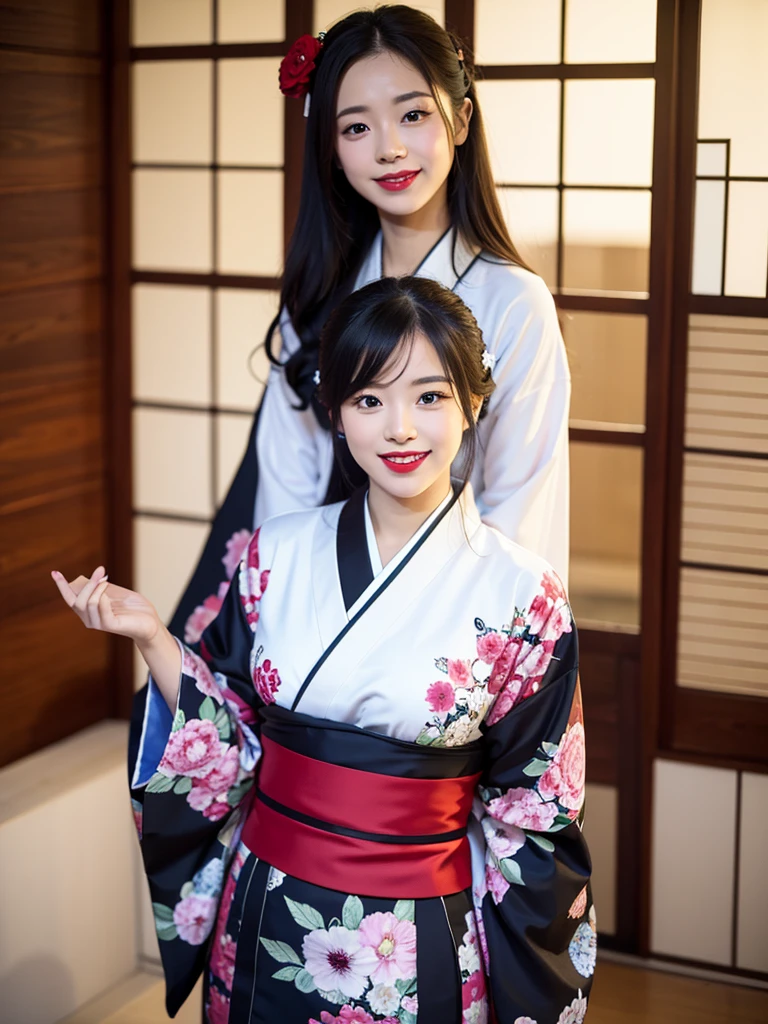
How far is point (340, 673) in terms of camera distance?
191 cm

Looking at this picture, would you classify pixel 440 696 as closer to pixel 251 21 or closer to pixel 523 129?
pixel 523 129

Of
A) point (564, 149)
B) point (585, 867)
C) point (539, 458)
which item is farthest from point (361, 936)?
point (564, 149)

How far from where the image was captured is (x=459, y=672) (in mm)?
1879

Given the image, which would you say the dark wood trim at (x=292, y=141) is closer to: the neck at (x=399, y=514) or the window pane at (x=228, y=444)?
the window pane at (x=228, y=444)

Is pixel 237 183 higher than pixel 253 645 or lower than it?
higher

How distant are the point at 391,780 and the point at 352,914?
21cm

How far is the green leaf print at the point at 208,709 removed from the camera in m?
2.00

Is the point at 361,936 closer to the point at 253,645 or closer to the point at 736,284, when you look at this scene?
the point at 253,645

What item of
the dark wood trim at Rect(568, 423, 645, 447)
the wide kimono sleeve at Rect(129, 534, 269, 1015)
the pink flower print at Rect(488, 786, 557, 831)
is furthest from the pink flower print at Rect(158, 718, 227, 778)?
the dark wood trim at Rect(568, 423, 645, 447)

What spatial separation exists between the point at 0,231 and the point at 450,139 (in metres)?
1.30

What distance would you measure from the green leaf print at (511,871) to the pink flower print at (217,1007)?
505 millimetres

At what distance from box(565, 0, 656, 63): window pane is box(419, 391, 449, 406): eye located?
4.43 feet

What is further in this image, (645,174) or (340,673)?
(645,174)

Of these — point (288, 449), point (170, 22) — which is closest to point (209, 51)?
point (170, 22)
